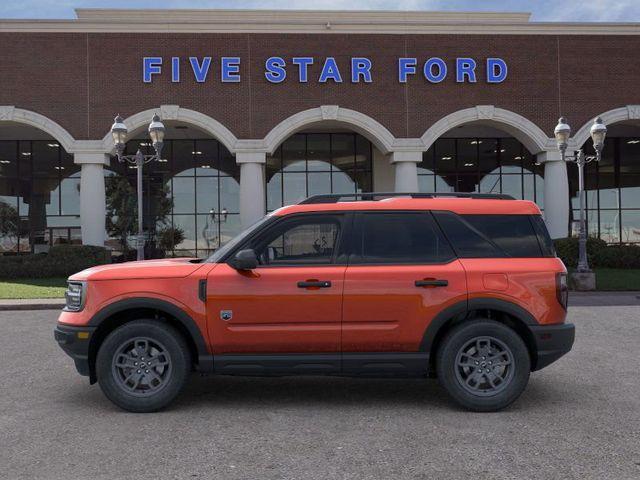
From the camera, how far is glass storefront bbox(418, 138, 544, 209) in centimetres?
2989

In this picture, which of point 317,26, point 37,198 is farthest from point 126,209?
point 317,26

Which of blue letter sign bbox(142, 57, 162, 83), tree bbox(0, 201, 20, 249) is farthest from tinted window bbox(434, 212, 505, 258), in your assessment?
tree bbox(0, 201, 20, 249)

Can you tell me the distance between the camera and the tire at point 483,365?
17.0ft

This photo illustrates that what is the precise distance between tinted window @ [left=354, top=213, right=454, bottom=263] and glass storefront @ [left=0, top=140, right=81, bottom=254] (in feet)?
90.1

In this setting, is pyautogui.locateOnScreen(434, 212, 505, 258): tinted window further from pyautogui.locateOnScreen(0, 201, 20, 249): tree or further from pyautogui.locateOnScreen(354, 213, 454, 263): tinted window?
pyautogui.locateOnScreen(0, 201, 20, 249): tree

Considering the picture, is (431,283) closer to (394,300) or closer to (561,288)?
(394,300)

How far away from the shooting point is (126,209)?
2888 cm

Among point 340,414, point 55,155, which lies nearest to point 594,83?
point 340,414

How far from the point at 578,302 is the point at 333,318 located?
457 inches

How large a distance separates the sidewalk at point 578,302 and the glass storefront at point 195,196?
45.7 feet

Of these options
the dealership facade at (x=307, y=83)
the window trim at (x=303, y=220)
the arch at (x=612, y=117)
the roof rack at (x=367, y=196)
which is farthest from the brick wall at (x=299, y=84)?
the window trim at (x=303, y=220)

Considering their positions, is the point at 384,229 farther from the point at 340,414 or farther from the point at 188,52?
the point at 188,52

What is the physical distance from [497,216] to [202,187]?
25.3 metres

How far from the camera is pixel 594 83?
2389cm
